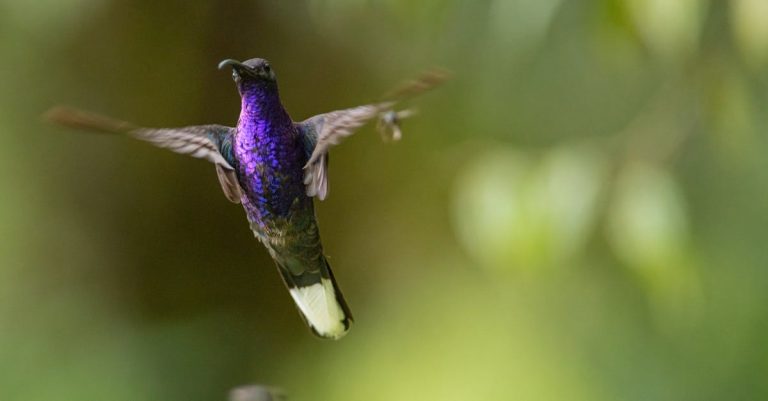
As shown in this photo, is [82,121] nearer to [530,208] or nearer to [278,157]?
[278,157]

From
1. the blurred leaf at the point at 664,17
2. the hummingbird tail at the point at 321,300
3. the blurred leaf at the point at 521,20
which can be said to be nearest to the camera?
the hummingbird tail at the point at 321,300

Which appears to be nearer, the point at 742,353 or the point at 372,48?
the point at 372,48

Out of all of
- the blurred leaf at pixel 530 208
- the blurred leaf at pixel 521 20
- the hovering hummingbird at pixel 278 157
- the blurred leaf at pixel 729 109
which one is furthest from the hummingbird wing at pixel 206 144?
the blurred leaf at pixel 729 109

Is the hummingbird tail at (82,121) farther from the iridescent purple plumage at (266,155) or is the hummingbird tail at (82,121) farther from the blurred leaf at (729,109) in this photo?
the blurred leaf at (729,109)

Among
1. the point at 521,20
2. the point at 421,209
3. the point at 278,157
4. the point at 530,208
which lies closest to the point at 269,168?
the point at 278,157

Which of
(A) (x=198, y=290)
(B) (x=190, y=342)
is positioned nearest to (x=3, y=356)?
(B) (x=190, y=342)

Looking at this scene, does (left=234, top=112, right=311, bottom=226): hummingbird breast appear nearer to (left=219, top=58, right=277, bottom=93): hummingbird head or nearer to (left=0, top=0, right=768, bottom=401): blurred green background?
(left=219, top=58, right=277, bottom=93): hummingbird head

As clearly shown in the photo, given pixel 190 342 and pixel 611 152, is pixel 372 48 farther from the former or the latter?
pixel 190 342
